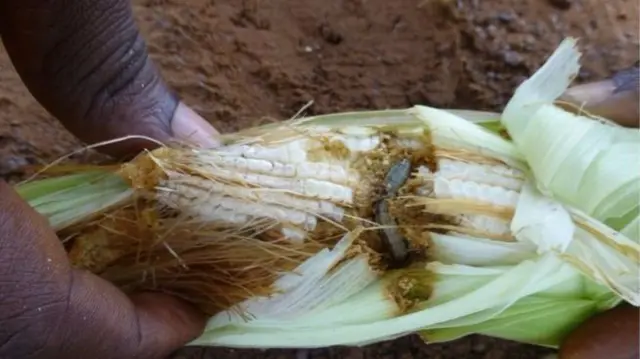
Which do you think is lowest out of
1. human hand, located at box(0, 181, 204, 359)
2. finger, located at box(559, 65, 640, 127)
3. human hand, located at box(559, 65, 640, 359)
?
human hand, located at box(0, 181, 204, 359)

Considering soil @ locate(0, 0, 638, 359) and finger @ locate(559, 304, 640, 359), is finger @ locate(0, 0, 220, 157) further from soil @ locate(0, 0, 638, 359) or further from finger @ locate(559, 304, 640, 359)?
finger @ locate(559, 304, 640, 359)

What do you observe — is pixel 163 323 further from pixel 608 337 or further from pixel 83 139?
pixel 608 337

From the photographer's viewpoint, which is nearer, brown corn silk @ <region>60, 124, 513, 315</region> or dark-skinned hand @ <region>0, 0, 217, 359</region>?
dark-skinned hand @ <region>0, 0, 217, 359</region>

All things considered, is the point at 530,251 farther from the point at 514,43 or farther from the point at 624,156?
the point at 514,43

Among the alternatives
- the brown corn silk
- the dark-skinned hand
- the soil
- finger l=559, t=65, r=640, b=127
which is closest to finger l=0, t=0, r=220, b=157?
the dark-skinned hand

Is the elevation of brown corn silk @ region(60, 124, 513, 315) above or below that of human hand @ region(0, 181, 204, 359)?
above

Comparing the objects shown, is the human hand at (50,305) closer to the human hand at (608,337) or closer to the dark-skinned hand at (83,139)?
the dark-skinned hand at (83,139)
